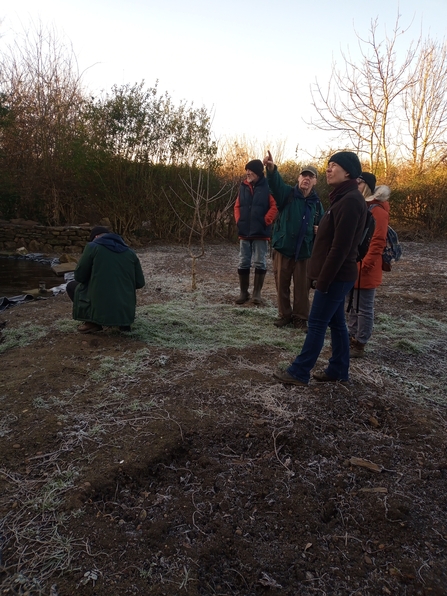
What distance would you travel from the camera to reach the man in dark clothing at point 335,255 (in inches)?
118

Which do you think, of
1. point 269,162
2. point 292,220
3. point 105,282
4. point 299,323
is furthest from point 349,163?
point 105,282

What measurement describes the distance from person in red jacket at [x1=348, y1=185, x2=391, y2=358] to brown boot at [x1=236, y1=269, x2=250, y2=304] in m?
1.98

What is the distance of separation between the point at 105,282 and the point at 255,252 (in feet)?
7.18

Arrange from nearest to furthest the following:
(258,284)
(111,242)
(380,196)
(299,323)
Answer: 1. (380,196)
2. (111,242)
3. (299,323)
4. (258,284)

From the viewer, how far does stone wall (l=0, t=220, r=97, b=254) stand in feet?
38.2

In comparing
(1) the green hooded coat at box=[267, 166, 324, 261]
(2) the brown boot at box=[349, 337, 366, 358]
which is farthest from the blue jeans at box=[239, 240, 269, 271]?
(2) the brown boot at box=[349, 337, 366, 358]

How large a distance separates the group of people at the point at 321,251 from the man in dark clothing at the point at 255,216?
0.04 ft

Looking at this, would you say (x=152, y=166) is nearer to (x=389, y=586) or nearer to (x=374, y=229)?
(x=374, y=229)

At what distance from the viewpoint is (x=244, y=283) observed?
5941 mm

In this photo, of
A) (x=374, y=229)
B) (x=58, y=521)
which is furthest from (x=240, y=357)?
(x=58, y=521)

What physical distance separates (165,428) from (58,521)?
2.91 ft

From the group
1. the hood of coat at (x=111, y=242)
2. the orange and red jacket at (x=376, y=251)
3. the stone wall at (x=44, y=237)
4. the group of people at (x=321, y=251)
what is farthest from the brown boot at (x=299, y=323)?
the stone wall at (x=44, y=237)

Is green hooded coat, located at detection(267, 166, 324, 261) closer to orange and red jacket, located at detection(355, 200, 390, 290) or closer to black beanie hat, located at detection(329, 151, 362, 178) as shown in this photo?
orange and red jacket, located at detection(355, 200, 390, 290)

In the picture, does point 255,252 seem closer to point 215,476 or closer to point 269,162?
point 269,162
